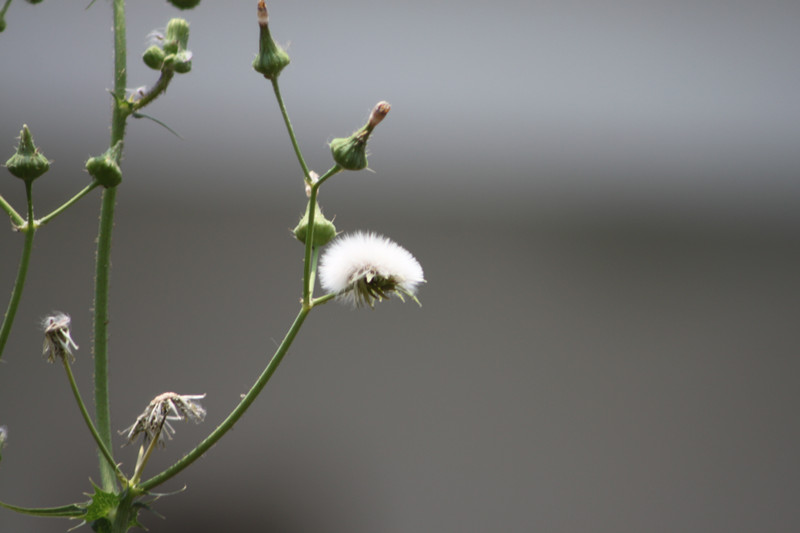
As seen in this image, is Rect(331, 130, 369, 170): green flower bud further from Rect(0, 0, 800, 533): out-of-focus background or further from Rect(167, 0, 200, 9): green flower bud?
Rect(0, 0, 800, 533): out-of-focus background

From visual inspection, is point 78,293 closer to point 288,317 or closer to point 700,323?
point 288,317

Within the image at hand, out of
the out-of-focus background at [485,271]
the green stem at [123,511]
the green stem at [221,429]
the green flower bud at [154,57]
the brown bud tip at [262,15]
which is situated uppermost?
the out-of-focus background at [485,271]

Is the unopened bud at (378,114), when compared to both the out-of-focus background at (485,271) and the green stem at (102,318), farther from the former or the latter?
the out-of-focus background at (485,271)

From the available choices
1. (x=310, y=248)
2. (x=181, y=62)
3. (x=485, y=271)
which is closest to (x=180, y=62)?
(x=181, y=62)

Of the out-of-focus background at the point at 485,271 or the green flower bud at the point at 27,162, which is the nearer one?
the green flower bud at the point at 27,162

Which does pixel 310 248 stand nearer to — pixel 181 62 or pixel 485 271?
pixel 181 62

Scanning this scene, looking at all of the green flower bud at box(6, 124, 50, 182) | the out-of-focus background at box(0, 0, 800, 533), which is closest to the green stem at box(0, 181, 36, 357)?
the green flower bud at box(6, 124, 50, 182)

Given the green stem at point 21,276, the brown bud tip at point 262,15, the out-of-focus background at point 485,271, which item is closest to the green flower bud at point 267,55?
the brown bud tip at point 262,15
